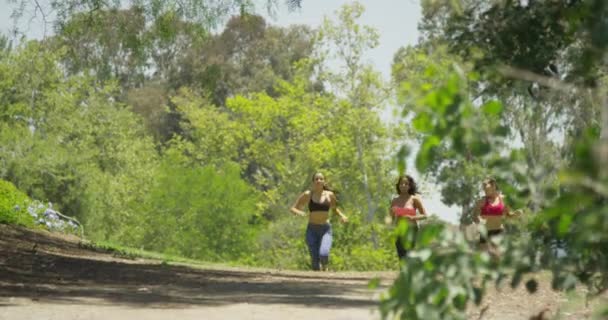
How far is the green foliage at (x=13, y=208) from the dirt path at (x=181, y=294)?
6.64m

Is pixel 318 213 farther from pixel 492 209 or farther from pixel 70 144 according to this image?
pixel 70 144

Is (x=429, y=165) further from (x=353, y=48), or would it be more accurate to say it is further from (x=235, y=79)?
(x=235, y=79)

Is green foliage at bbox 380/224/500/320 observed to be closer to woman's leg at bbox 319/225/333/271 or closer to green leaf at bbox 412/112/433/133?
green leaf at bbox 412/112/433/133

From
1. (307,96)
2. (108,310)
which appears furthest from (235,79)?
(108,310)

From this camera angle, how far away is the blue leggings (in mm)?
20516

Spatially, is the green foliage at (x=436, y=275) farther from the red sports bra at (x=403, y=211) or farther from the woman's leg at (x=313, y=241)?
the woman's leg at (x=313, y=241)

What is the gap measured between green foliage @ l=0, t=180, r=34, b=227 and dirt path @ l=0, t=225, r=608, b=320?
6642 mm

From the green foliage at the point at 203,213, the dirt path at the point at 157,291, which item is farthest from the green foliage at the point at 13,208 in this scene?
the green foliage at the point at 203,213

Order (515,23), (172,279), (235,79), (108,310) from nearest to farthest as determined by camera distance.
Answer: (515,23) → (108,310) → (172,279) → (235,79)

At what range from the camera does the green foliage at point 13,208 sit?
28859 millimetres

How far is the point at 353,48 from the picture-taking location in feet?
182

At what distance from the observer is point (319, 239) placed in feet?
67.8

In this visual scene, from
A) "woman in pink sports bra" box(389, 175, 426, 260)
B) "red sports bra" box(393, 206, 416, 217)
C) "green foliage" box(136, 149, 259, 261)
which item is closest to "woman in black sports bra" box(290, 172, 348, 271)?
"woman in pink sports bra" box(389, 175, 426, 260)

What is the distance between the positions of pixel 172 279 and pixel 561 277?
12.5 m
